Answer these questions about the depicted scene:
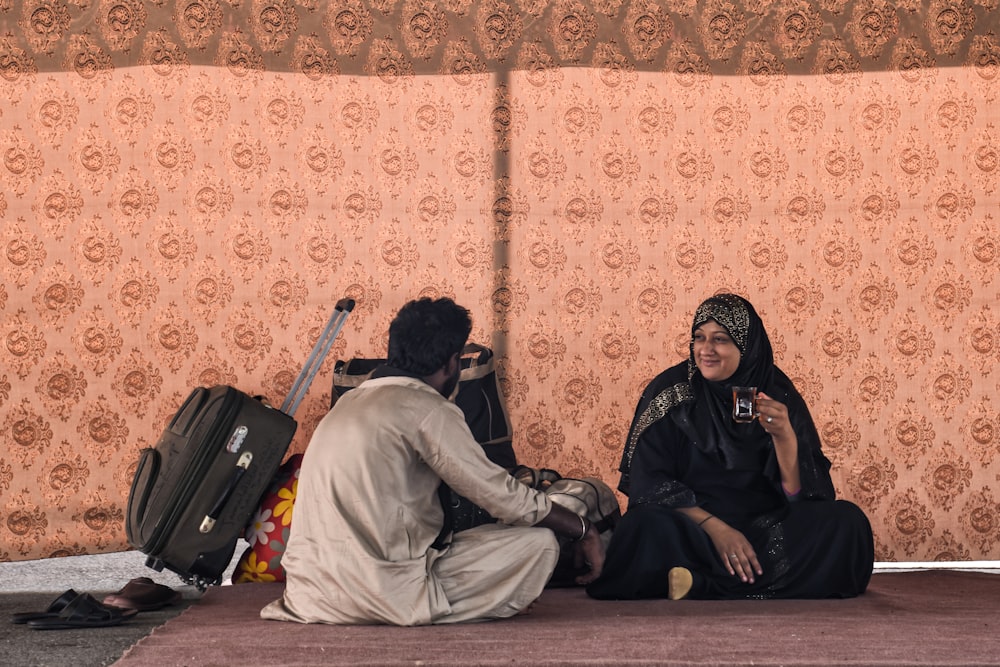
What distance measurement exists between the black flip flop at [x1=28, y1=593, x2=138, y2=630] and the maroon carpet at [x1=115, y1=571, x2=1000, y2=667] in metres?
0.20

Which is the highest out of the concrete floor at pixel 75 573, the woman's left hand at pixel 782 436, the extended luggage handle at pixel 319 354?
the extended luggage handle at pixel 319 354

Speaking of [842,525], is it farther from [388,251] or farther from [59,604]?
[59,604]

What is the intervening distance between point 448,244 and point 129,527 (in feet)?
4.87

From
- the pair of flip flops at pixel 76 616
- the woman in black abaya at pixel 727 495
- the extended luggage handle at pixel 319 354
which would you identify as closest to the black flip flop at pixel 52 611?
the pair of flip flops at pixel 76 616

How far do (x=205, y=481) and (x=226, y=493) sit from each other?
72 millimetres

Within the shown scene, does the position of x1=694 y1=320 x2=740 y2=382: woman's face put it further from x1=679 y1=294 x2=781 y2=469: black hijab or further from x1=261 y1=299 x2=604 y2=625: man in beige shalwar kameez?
x1=261 y1=299 x2=604 y2=625: man in beige shalwar kameez

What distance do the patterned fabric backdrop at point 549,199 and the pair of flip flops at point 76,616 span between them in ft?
3.17

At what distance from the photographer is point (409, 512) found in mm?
2857

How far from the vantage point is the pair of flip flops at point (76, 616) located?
3.10 metres

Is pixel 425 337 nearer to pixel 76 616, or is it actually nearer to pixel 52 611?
pixel 76 616

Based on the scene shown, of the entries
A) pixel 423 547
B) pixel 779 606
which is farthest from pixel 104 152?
pixel 779 606

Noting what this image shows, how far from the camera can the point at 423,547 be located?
2.90 meters

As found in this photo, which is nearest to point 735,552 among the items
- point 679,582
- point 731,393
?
point 679,582

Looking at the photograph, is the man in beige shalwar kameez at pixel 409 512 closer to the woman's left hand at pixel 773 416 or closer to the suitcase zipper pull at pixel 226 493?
the suitcase zipper pull at pixel 226 493
